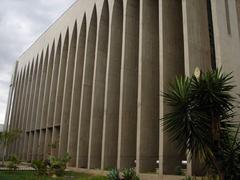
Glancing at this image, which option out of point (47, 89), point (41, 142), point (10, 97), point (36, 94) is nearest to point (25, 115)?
point (36, 94)

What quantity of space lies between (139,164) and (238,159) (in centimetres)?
986

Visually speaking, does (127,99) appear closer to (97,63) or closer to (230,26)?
(97,63)

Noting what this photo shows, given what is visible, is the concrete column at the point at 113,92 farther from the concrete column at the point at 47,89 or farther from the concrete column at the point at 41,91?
the concrete column at the point at 41,91

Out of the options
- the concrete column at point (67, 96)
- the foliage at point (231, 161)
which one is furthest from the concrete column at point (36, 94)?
the foliage at point (231, 161)

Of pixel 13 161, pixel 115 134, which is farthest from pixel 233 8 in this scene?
pixel 13 161

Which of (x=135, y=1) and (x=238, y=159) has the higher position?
(x=135, y=1)

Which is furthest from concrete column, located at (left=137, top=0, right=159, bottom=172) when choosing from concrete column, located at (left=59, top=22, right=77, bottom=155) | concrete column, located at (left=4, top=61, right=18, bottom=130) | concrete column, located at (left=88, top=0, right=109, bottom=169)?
concrete column, located at (left=4, top=61, right=18, bottom=130)

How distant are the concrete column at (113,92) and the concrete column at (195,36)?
30.0 feet

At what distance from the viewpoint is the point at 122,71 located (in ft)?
70.2

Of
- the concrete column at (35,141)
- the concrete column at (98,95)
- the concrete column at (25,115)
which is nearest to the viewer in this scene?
the concrete column at (98,95)

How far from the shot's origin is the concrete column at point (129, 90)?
20219 millimetres

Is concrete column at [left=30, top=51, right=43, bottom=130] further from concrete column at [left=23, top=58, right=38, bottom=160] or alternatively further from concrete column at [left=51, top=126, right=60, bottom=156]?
concrete column at [left=51, top=126, right=60, bottom=156]

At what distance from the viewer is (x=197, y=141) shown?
832 cm

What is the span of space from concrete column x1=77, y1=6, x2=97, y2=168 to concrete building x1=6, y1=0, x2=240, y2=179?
0.32 ft
